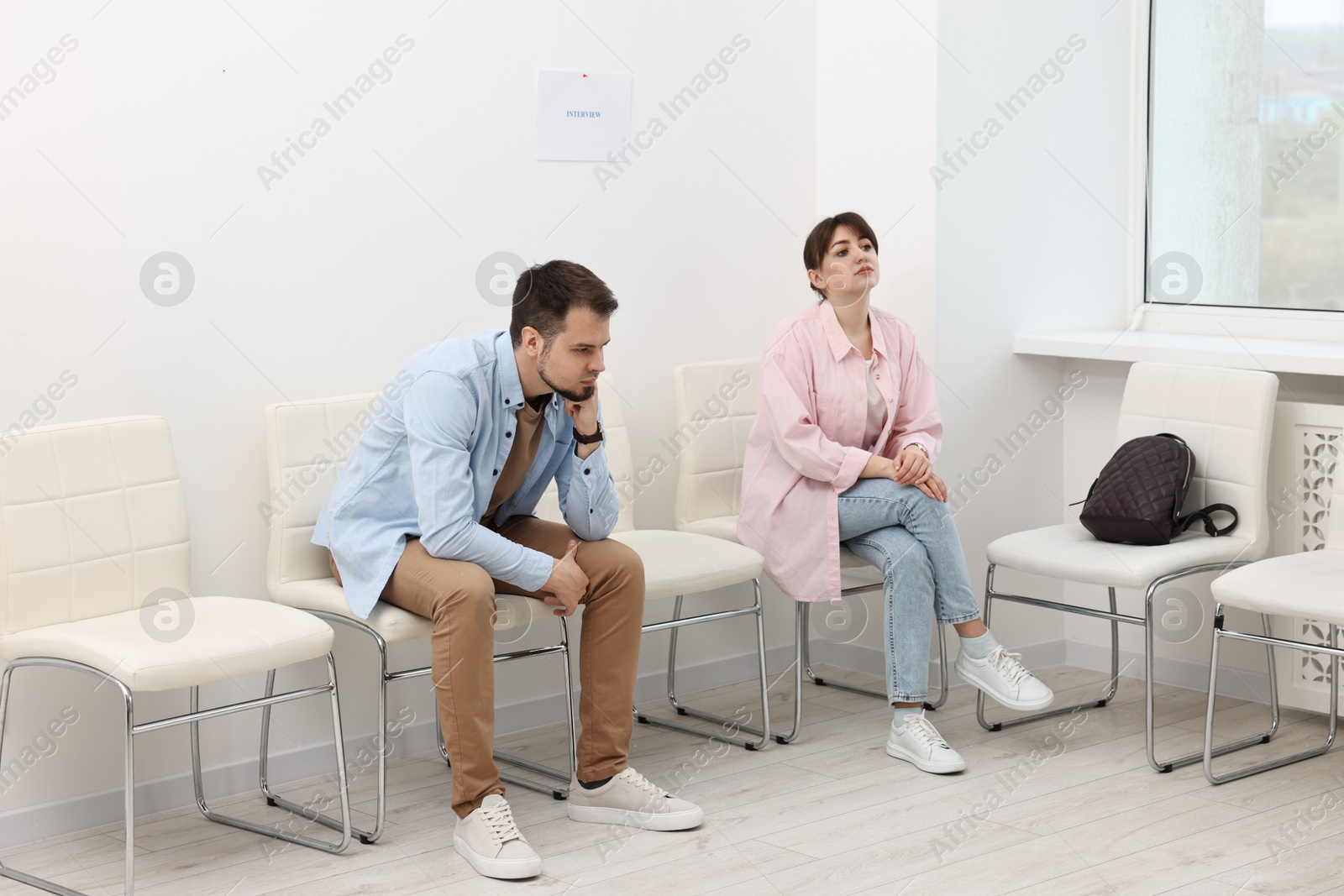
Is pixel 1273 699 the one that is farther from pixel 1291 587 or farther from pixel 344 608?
pixel 344 608

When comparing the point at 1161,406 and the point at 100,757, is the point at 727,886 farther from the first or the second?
the point at 1161,406

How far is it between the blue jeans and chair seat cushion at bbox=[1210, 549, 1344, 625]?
0.57m

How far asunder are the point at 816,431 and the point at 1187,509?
90cm

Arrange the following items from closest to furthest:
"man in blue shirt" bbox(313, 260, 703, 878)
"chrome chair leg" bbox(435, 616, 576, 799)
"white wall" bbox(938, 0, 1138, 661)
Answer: "man in blue shirt" bbox(313, 260, 703, 878) < "chrome chair leg" bbox(435, 616, 576, 799) < "white wall" bbox(938, 0, 1138, 661)

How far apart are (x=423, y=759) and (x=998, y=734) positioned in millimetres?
1328

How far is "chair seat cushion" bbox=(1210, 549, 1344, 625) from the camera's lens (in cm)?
262

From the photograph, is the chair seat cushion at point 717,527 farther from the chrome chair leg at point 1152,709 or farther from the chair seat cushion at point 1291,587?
the chair seat cushion at point 1291,587

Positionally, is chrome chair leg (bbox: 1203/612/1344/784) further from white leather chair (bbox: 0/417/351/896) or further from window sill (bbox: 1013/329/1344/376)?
white leather chair (bbox: 0/417/351/896)

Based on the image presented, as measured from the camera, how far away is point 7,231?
8.79 ft

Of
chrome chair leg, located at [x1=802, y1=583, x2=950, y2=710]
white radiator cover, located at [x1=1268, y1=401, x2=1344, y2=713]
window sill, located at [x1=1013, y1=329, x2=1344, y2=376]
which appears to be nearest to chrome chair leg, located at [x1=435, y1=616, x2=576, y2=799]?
chrome chair leg, located at [x1=802, y1=583, x2=950, y2=710]

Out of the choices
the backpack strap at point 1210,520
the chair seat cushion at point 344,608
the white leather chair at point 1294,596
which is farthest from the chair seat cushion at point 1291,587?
the chair seat cushion at point 344,608

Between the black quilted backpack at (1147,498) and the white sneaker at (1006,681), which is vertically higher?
the black quilted backpack at (1147,498)

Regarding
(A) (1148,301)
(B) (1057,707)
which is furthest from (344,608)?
(A) (1148,301)

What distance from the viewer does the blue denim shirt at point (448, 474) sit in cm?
259
